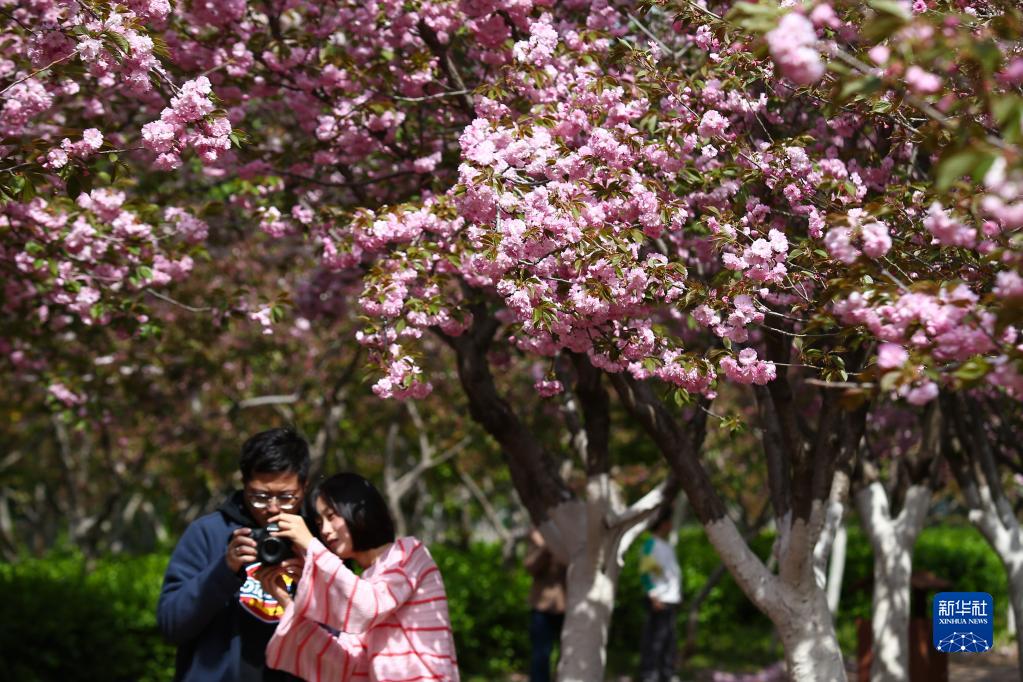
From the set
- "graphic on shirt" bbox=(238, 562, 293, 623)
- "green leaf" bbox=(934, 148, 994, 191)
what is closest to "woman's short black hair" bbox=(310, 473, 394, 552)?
"graphic on shirt" bbox=(238, 562, 293, 623)

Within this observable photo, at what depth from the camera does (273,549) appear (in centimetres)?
377

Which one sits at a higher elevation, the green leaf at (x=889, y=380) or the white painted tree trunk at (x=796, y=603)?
the green leaf at (x=889, y=380)

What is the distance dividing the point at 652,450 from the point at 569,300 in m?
10.8

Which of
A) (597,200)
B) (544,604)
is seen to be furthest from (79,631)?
(597,200)

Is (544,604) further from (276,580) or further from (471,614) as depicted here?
(276,580)

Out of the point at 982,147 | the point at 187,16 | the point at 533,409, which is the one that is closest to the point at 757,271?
the point at 982,147

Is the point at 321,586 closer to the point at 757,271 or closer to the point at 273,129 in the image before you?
the point at 757,271

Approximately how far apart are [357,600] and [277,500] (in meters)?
0.58

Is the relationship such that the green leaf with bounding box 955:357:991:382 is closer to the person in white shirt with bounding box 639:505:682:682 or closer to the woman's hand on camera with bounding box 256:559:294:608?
the woman's hand on camera with bounding box 256:559:294:608

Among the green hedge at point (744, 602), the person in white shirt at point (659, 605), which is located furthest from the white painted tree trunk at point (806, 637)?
the green hedge at point (744, 602)

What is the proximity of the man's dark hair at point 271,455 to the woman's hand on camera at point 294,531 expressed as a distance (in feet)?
1.02

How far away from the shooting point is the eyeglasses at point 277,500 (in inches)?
161

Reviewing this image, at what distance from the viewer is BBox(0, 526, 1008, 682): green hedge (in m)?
10.5

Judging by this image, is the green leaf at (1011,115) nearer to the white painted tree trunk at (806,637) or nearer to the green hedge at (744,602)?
the white painted tree trunk at (806,637)
